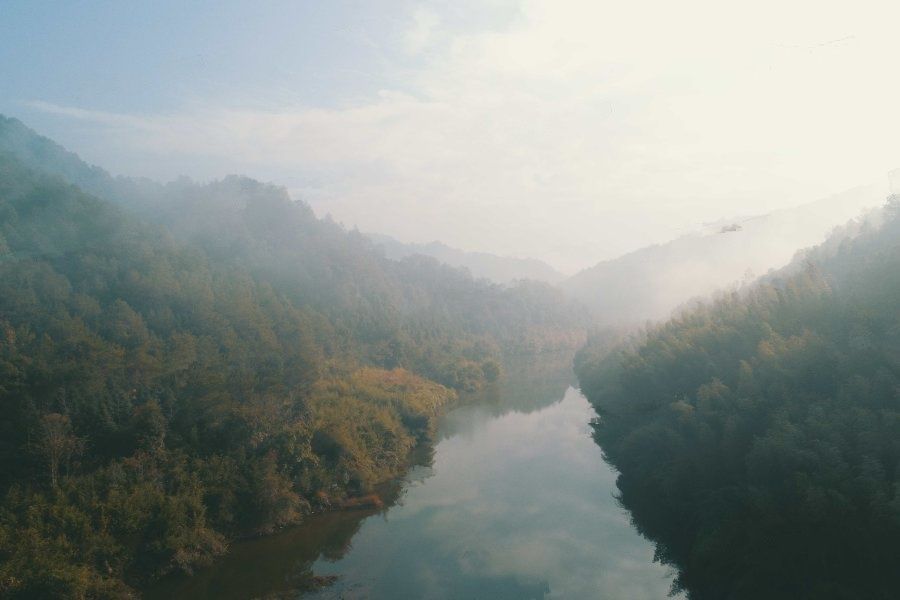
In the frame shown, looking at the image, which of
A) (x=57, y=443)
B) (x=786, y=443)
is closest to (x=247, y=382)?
(x=57, y=443)

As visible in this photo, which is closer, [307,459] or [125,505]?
[125,505]

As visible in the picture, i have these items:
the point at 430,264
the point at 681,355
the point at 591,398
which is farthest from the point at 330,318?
the point at 430,264

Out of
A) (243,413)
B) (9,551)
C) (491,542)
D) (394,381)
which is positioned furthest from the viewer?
(394,381)

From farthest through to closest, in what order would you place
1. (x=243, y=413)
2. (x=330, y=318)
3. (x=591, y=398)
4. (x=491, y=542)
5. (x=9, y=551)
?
(x=330, y=318)
(x=591, y=398)
(x=243, y=413)
(x=491, y=542)
(x=9, y=551)

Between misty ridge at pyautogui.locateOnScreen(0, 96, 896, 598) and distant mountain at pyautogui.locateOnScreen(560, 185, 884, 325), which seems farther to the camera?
distant mountain at pyautogui.locateOnScreen(560, 185, 884, 325)

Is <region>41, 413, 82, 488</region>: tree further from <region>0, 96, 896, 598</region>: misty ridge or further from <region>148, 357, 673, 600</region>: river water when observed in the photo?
<region>148, 357, 673, 600</region>: river water

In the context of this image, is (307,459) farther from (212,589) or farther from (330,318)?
(330,318)

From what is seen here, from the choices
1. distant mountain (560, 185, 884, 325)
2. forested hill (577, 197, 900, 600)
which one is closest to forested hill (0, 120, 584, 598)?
forested hill (577, 197, 900, 600)

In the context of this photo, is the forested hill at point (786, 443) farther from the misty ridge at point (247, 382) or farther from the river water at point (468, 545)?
the river water at point (468, 545)

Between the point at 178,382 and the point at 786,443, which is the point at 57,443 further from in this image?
the point at 786,443
